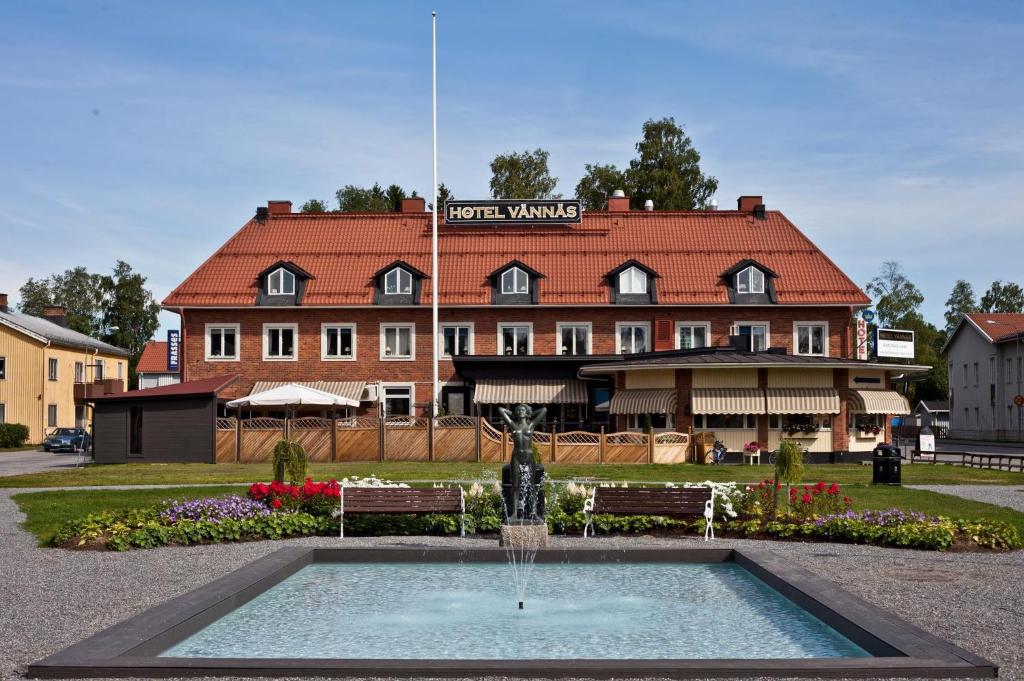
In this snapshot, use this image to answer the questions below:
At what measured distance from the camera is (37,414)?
211 feet

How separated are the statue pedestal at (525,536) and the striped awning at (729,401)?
2330cm

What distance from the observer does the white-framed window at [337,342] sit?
4962 centimetres

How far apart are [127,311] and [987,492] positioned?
87.5 meters

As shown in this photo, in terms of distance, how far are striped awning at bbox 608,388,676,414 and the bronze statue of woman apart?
75.1 feet

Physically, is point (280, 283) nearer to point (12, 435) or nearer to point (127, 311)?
point (12, 435)

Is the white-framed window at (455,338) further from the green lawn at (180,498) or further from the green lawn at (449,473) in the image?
the green lawn at (180,498)

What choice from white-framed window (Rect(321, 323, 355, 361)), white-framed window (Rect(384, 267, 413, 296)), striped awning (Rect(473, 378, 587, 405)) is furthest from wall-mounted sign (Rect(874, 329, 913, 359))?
white-framed window (Rect(321, 323, 355, 361))

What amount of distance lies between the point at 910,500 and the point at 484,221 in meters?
34.0

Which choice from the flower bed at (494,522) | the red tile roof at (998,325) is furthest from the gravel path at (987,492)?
the red tile roof at (998,325)

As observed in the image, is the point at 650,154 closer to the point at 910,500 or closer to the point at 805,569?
the point at 910,500

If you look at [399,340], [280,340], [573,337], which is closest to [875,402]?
[573,337]

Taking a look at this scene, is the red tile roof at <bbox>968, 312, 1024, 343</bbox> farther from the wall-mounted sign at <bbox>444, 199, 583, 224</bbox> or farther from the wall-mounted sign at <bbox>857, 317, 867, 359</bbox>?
the wall-mounted sign at <bbox>444, 199, 583, 224</bbox>

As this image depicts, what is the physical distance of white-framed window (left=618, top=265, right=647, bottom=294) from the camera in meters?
50.0

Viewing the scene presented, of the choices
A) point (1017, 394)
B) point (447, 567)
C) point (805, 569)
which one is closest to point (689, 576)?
point (805, 569)
